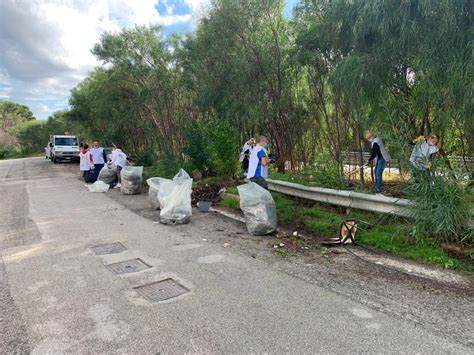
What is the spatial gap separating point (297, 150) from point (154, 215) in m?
6.72

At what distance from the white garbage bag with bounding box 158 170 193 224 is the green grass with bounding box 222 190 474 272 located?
1.91 m

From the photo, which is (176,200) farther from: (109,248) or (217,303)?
(217,303)

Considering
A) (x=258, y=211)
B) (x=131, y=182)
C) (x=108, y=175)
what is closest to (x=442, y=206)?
(x=258, y=211)

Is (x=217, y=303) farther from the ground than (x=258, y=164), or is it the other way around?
(x=258, y=164)

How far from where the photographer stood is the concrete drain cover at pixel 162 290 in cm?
379

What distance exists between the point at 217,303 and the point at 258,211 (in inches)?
113

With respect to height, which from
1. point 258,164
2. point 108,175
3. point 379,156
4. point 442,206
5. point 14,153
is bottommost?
point 14,153

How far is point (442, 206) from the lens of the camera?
4945 millimetres

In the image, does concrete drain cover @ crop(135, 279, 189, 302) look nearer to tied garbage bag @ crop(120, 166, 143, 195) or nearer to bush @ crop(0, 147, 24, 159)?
tied garbage bag @ crop(120, 166, 143, 195)

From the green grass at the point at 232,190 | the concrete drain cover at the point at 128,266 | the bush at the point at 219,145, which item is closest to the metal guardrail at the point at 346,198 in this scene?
the green grass at the point at 232,190

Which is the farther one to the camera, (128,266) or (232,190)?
(232,190)

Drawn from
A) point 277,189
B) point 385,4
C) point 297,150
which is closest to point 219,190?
point 277,189

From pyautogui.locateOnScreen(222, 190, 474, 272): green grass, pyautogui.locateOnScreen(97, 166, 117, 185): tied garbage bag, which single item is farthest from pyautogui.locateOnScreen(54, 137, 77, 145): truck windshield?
pyautogui.locateOnScreen(222, 190, 474, 272): green grass

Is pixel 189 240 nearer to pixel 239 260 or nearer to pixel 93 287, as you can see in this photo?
pixel 239 260
